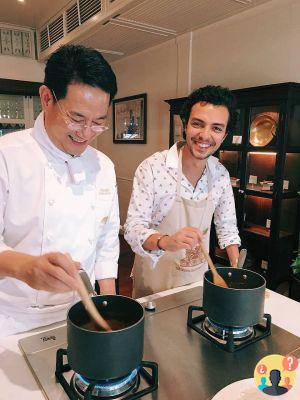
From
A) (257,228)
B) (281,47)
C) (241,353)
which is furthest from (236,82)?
(241,353)

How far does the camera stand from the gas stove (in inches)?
32.0

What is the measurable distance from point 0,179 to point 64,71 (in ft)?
1.30

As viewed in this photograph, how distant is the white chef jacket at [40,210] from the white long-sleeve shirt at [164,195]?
1.16ft

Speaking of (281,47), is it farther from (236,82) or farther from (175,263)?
(175,263)

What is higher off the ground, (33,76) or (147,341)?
(33,76)

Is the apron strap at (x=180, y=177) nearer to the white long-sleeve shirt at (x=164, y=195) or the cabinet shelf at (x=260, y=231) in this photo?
the white long-sleeve shirt at (x=164, y=195)

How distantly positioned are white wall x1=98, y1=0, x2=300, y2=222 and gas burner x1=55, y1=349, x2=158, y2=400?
3.01 metres

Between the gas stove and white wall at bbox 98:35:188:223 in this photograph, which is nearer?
the gas stove

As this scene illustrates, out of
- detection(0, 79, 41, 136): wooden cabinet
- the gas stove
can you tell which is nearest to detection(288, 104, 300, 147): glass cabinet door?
the gas stove

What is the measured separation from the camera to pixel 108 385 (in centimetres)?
77

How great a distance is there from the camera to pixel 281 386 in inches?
31.2

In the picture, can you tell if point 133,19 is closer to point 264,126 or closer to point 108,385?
point 264,126

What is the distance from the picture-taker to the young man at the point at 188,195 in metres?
1.62

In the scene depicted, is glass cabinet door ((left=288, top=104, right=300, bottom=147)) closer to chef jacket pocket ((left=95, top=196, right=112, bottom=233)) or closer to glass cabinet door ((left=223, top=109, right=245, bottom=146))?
glass cabinet door ((left=223, top=109, right=245, bottom=146))
